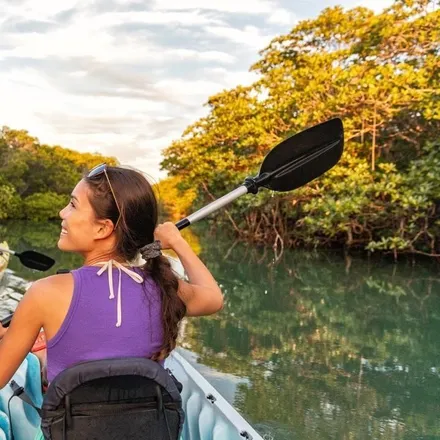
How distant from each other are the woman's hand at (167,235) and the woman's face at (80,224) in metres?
0.16

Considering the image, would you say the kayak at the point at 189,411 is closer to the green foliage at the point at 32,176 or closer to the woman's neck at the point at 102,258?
the woman's neck at the point at 102,258

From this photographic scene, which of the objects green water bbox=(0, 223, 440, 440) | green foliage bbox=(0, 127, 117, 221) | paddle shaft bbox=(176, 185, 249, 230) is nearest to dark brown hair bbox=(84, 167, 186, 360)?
paddle shaft bbox=(176, 185, 249, 230)

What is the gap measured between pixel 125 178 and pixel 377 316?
231 inches

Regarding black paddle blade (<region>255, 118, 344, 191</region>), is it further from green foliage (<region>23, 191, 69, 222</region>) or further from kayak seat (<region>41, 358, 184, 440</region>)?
green foliage (<region>23, 191, 69, 222</region>)

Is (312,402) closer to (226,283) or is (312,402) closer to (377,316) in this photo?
(377,316)

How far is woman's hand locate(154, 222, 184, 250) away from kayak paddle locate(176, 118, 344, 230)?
25.5 inches

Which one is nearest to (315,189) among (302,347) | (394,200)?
(394,200)

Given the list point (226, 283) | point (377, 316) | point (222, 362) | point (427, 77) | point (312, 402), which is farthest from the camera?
point (427, 77)

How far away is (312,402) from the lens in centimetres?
376

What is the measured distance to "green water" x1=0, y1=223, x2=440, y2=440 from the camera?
11.5 ft

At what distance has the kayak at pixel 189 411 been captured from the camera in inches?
78.9

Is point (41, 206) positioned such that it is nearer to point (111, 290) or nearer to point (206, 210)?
point (206, 210)

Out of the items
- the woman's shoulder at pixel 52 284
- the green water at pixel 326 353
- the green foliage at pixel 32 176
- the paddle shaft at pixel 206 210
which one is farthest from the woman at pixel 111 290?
the green foliage at pixel 32 176

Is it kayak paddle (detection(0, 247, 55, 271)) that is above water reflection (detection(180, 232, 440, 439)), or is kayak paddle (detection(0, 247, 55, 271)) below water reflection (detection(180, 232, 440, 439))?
above
